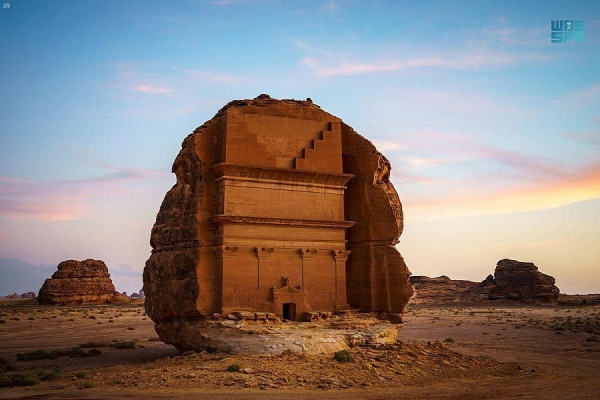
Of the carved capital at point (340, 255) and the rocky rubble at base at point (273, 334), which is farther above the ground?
the carved capital at point (340, 255)

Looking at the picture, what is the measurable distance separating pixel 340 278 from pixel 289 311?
7.32ft

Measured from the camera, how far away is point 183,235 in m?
18.9

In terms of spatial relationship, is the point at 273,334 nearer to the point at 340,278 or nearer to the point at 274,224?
the point at 274,224

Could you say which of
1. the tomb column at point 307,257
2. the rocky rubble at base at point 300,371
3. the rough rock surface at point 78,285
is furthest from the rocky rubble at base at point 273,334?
the rough rock surface at point 78,285

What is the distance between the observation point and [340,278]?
797 inches

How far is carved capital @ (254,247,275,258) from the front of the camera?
18688mm

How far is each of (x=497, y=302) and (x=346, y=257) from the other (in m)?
55.2

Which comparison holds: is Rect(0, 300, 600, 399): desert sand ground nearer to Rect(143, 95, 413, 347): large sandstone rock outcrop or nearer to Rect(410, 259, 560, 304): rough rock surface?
Rect(143, 95, 413, 347): large sandstone rock outcrop

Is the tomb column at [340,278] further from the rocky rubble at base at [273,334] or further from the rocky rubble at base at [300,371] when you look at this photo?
the rocky rubble at base at [300,371]

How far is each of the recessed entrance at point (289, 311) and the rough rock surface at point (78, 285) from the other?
1933 inches

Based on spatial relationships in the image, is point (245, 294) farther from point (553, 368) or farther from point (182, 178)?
point (553, 368)

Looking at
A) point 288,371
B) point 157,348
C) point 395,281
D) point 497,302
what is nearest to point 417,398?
point 288,371

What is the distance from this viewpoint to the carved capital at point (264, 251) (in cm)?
1869

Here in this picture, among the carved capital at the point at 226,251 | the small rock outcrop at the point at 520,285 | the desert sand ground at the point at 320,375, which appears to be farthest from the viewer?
the small rock outcrop at the point at 520,285
